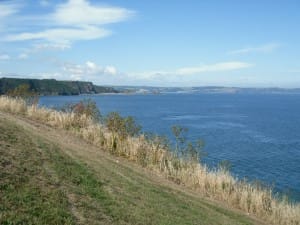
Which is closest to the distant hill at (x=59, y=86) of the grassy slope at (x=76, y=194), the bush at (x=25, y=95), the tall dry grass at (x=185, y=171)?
the bush at (x=25, y=95)

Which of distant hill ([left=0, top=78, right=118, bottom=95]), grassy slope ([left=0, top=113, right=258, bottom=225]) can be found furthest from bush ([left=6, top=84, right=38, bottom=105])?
distant hill ([left=0, top=78, right=118, bottom=95])

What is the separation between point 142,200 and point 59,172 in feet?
5.89

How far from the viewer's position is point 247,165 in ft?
86.2

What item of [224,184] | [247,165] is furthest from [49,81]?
[224,184]

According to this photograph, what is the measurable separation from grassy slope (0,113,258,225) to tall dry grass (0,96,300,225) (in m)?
2.01

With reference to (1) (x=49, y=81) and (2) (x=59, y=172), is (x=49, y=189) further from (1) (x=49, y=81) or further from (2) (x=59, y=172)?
(1) (x=49, y=81)

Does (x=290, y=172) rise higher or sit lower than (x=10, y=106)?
lower

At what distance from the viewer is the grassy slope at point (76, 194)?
683 cm

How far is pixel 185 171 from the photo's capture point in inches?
590

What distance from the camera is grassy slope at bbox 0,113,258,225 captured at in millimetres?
6828

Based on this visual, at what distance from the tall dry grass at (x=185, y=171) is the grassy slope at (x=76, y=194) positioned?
201cm

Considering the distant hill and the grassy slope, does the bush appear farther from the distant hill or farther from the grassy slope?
the distant hill

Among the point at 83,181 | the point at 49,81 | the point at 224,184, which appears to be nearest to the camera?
the point at 83,181

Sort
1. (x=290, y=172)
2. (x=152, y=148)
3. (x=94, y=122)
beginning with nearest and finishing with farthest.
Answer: (x=152, y=148) → (x=94, y=122) → (x=290, y=172)
